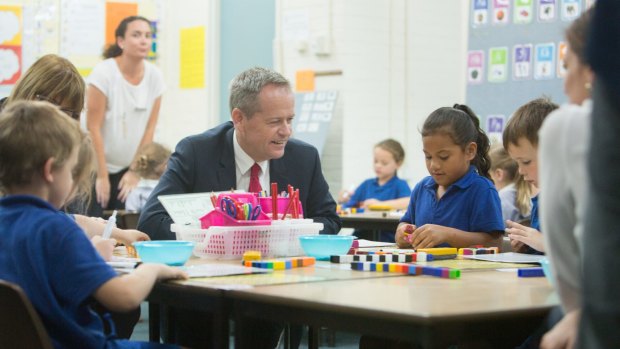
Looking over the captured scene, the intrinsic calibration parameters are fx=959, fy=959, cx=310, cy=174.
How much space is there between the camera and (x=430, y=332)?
5.11ft

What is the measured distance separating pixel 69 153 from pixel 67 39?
17.8 feet

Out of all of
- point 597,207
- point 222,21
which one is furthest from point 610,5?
point 222,21

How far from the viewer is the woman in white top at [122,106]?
→ 555 centimetres

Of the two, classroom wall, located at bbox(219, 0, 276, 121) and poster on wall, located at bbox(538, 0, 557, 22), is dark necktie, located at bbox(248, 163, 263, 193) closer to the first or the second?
poster on wall, located at bbox(538, 0, 557, 22)

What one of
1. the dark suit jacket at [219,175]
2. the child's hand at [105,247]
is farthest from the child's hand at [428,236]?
the child's hand at [105,247]

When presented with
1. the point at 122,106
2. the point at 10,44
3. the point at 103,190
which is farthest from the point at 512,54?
the point at 10,44

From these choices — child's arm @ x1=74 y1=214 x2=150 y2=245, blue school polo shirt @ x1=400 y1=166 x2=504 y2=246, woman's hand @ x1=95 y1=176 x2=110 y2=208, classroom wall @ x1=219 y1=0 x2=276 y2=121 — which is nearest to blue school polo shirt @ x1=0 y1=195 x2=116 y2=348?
child's arm @ x1=74 y1=214 x2=150 y2=245

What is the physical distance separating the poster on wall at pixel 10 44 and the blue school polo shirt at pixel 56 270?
17.2 ft

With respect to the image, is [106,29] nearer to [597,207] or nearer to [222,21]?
[222,21]

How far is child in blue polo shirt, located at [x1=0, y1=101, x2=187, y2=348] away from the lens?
1900mm

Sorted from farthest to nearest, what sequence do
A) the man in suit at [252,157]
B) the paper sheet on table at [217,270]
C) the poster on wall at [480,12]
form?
1. the poster on wall at [480,12]
2. the man in suit at [252,157]
3. the paper sheet on table at [217,270]

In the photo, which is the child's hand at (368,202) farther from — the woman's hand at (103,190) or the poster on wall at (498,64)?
the woman's hand at (103,190)

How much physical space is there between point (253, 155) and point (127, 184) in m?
2.33

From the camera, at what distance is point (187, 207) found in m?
2.80
